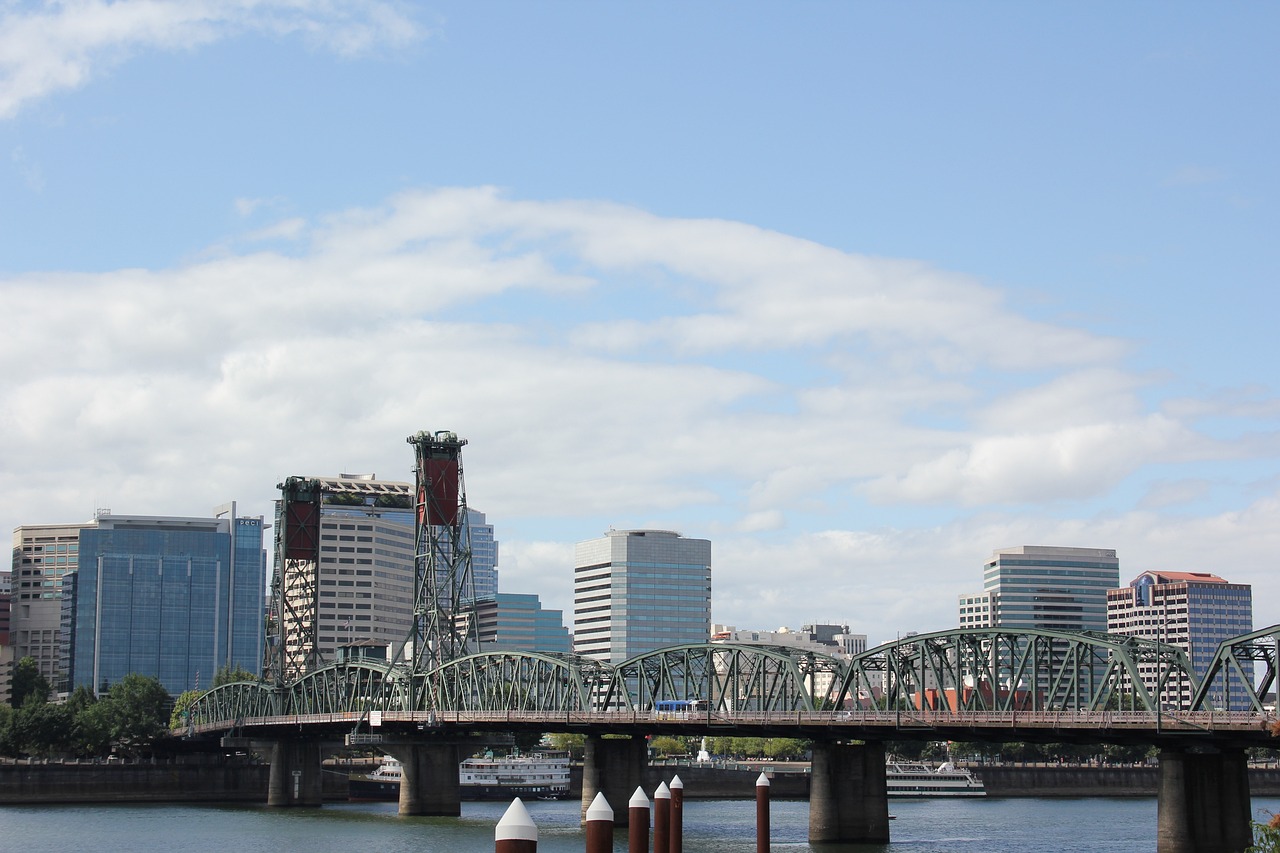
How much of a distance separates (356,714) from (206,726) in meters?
48.8

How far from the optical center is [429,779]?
510 ft

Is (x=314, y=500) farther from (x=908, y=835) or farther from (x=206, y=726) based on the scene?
(x=908, y=835)

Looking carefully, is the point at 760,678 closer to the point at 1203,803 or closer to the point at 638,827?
the point at 1203,803

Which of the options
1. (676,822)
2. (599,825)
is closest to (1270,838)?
(599,825)

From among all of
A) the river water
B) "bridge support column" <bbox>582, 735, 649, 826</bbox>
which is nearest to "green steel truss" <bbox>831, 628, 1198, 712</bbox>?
the river water

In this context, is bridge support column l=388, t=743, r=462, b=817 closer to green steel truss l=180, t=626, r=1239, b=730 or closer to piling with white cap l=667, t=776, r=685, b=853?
green steel truss l=180, t=626, r=1239, b=730

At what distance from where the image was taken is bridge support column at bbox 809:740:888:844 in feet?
387

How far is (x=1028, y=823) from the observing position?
A: 514 feet

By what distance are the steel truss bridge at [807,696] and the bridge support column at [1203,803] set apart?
1983mm

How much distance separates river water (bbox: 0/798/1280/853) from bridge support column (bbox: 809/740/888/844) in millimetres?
2056

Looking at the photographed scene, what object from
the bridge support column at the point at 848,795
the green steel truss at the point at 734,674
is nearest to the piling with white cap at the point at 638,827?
the bridge support column at the point at 848,795

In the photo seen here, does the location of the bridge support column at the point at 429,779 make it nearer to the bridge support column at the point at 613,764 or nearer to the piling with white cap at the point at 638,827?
the bridge support column at the point at 613,764

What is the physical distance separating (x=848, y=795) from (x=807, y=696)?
7.93 metres

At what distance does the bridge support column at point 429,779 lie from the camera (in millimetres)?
153500
